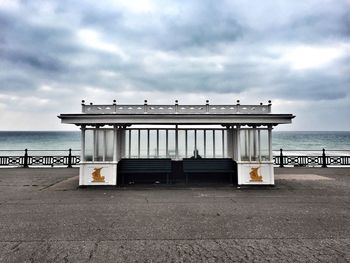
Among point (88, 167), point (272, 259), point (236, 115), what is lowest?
point (272, 259)

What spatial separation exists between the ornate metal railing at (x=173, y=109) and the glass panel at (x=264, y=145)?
44.6 inches

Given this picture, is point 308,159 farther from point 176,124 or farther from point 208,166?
point 176,124

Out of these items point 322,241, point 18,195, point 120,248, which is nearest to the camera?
point 120,248

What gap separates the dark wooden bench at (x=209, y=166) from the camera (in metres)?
12.4

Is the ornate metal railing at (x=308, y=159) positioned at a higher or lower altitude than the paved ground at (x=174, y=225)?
higher

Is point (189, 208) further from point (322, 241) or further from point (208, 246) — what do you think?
point (322, 241)

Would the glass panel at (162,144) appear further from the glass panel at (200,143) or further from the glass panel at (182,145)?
the glass panel at (200,143)

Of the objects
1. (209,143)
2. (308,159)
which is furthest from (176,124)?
(308,159)

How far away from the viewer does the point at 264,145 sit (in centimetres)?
1197

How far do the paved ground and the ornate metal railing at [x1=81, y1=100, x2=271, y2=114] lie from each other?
3766 mm

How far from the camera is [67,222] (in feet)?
21.7

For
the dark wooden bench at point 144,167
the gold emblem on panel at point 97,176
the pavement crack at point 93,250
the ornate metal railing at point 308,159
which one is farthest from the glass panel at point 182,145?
the ornate metal railing at point 308,159

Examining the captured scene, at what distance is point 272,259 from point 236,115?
773 cm

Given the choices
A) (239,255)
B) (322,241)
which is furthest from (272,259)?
(322,241)
